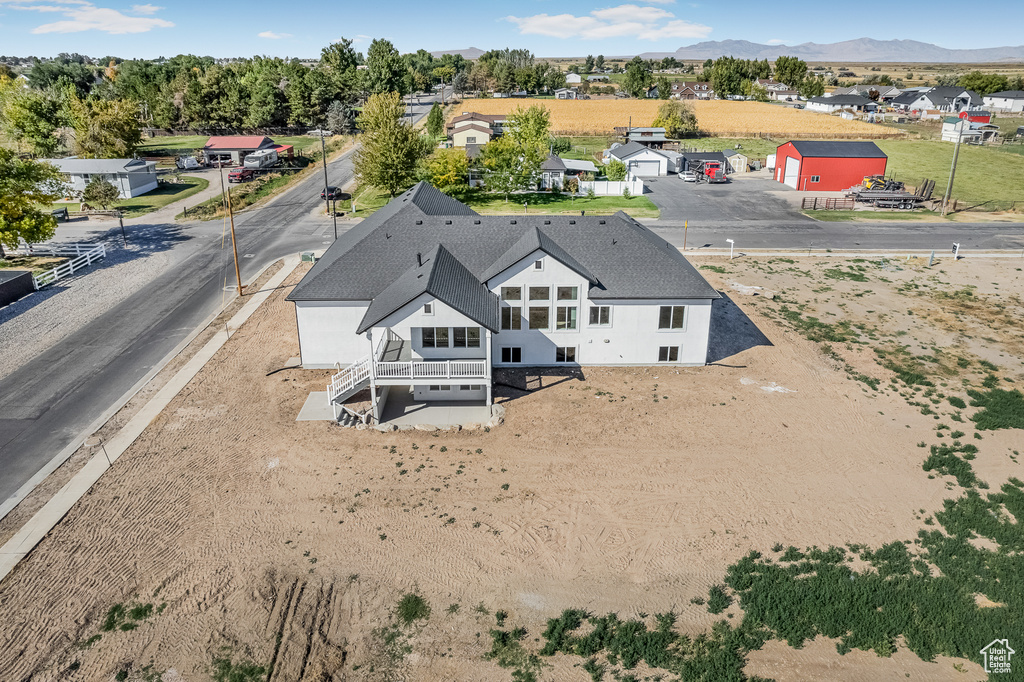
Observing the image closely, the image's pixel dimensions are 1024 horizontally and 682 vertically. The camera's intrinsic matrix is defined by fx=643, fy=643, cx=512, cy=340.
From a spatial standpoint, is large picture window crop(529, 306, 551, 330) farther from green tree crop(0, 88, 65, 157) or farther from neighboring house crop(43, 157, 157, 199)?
green tree crop(0, 88, 65, 157)

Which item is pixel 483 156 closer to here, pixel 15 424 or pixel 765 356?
pixel 765 356

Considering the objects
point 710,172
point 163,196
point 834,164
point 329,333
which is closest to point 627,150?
point 710,172

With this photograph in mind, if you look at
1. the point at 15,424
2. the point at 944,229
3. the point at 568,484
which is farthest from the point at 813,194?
the point at 15,424

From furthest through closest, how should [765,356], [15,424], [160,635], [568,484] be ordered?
[765,356] → [15,424] → [568,484] → [160,635]

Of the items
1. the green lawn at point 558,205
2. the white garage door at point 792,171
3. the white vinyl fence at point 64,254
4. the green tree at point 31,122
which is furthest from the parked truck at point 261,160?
the white garage door at point 792,171

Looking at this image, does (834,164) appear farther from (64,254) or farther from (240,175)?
(64,254)

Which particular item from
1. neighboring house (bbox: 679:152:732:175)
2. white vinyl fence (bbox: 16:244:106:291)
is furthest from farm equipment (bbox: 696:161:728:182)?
white vinyl fence (bbox: 16:244:106:291)
